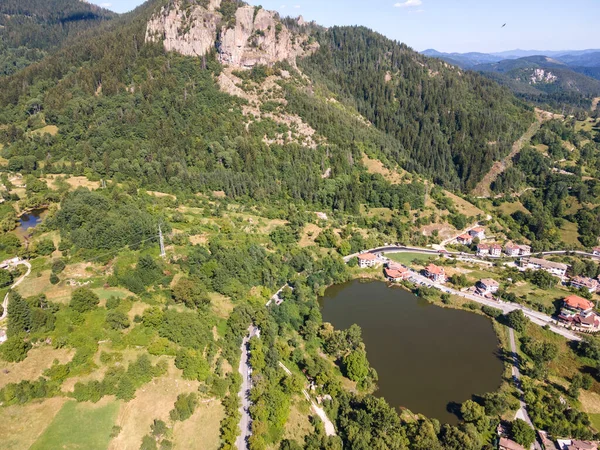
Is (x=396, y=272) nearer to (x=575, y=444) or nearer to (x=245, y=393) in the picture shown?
(x=575, y=444)

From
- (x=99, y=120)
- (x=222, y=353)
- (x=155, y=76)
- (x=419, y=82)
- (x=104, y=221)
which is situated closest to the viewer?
(x=222, y=353)

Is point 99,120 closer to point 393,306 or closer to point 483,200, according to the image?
point 393,306

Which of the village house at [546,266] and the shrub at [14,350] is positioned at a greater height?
the shrub at [14,350]

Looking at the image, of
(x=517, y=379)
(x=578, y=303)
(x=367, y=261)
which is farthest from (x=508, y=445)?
(x=367, y=261)

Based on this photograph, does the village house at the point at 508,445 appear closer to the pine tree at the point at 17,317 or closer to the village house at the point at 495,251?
the pine tree at the point at 17,317

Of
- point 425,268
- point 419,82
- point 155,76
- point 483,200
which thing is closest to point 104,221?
point 425,268

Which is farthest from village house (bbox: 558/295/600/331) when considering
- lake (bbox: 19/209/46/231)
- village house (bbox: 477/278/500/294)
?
lake (bbox: 19/209/46/231)

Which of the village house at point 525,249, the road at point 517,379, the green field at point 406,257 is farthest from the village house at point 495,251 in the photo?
the road at point 517,379
